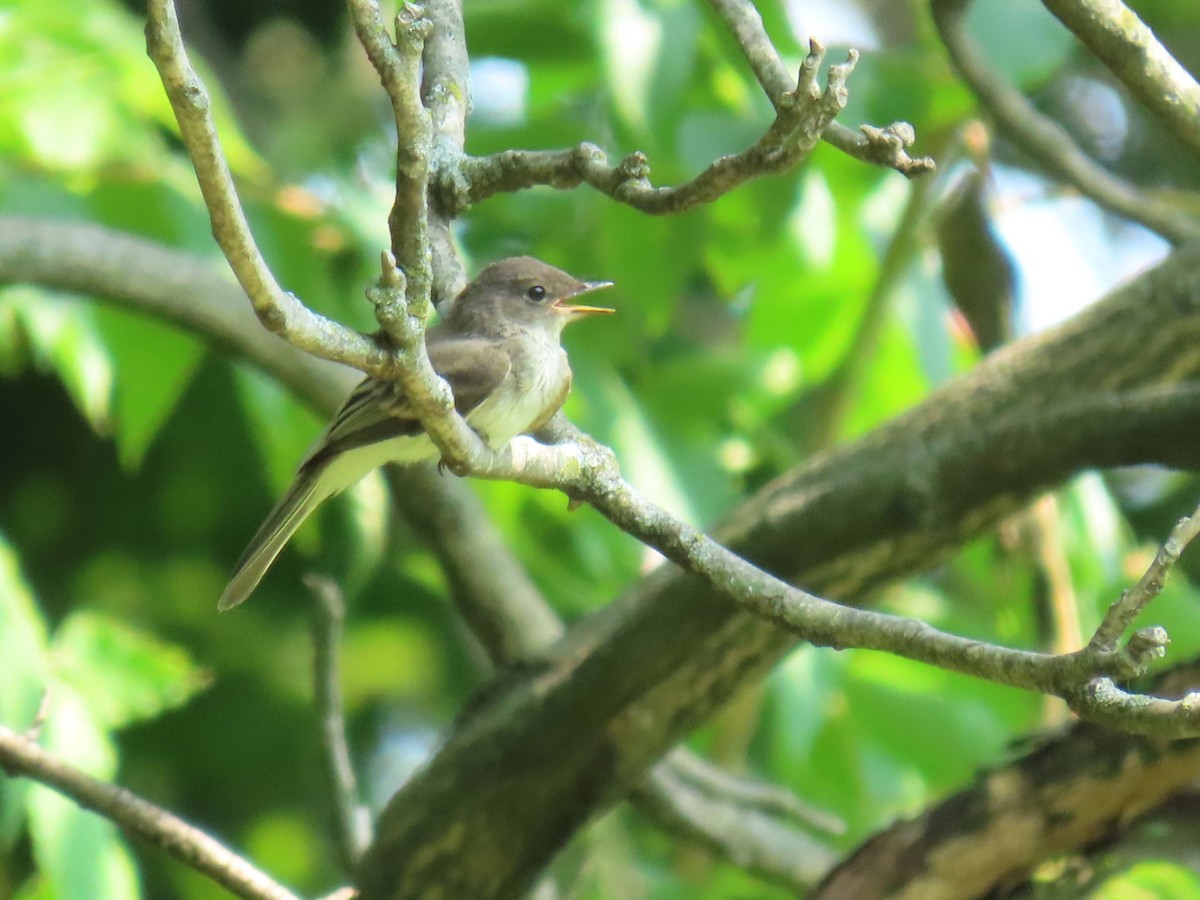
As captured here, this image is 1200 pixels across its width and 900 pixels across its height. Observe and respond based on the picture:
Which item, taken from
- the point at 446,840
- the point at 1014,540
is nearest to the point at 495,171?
the point at 446,840

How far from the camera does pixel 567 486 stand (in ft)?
8.79

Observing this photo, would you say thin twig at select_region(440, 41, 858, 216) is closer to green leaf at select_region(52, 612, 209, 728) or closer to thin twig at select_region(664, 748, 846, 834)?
green leaf at select_region(52, 612, 209, 728)

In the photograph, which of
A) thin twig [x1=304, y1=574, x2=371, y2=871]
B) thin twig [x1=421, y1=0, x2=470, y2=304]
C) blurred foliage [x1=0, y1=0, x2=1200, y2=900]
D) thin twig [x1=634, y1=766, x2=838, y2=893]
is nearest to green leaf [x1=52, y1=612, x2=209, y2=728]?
blurred foliage [x1=0, y1=0, x2=1200, y2=900]

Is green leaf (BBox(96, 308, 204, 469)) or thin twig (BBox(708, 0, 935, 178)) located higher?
green leaf (BBox(96, 308, 204, 469))

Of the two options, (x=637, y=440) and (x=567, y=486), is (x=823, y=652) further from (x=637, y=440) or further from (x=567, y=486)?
(x=567, y=486)

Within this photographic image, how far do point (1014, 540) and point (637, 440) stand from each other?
1518 mm

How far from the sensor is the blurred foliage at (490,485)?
4.47m

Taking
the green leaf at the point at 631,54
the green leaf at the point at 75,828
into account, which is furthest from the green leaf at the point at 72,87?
the green leaf at the point at 75,828

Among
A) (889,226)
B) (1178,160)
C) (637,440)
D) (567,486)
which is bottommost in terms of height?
(567,486)

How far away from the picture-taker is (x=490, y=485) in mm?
5309

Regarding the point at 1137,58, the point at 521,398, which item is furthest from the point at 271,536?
the point at 1137,58

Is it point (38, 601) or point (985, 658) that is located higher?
point (38, 601)

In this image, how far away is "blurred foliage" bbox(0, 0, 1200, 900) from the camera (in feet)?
14.7

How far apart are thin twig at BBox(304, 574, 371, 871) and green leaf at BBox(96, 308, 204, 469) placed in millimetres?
709
